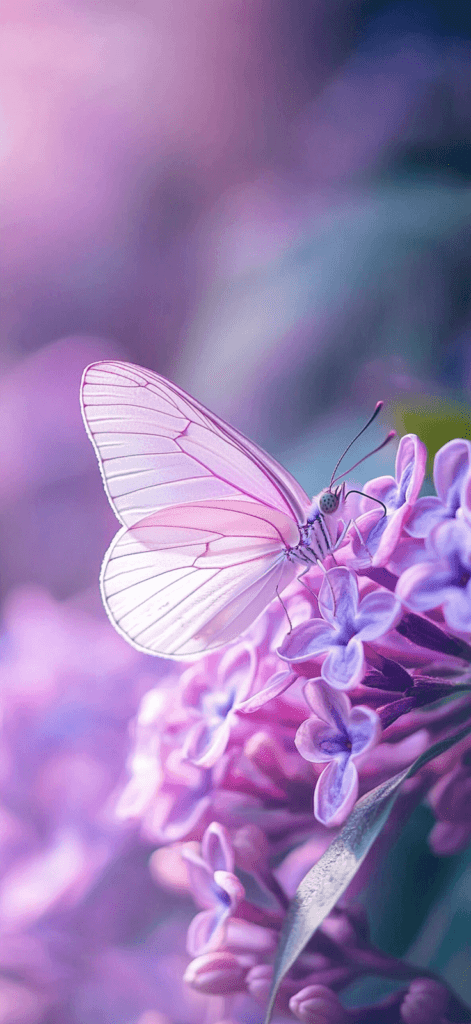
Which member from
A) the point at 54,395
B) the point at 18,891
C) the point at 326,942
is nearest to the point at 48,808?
the point at 18,891

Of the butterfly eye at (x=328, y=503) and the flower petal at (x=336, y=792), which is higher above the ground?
the butterfly eye at (x=328, y=503)

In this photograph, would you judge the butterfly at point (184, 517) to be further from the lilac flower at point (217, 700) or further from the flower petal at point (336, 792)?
the flower petal at point (336, 792)

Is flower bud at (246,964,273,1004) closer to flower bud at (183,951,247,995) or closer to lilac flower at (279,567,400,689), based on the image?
flower bud at (183,951,247,995)

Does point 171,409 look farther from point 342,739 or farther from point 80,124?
point 80,124

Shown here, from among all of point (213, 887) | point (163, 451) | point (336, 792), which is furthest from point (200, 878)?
point (163, 451)

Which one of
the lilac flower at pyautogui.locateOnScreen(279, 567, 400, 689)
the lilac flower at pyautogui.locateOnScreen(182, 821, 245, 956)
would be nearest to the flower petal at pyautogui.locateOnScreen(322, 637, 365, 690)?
the lilac flower at pyautogui.locateOnScreen(279, 567, 400, 689)

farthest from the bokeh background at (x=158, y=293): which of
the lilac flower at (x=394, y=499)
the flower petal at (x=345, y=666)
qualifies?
the flower petal at (x=345, y=666)
